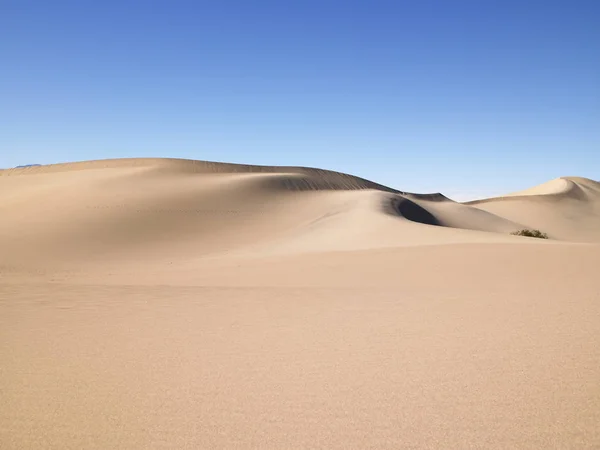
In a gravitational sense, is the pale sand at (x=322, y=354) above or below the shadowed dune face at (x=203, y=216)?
below

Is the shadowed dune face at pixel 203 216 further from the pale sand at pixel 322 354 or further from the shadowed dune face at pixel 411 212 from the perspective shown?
the pale sand at pixel 322 354

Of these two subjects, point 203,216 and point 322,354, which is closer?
point 322,354

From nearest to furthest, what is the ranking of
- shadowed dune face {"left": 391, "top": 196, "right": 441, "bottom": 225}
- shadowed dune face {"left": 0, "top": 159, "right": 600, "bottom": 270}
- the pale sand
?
1. the pale sand
2. shadowed dune face {"left": 0, "top": 159, "right": 600, "bottom": 270}
3. shadowed dune face {"left": 391, "top": 196, "right": 441, "bottom": 225}

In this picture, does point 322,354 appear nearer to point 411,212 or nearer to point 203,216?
point 203,216

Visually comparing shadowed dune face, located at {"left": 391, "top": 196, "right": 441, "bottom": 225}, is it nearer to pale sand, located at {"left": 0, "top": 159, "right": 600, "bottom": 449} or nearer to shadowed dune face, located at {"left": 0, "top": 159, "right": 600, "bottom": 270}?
A: shadowed dune face, located at {"left": 0, "top": 159, "right": 600, "bottom": 270}

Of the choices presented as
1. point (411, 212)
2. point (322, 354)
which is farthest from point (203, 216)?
point (322, 354)

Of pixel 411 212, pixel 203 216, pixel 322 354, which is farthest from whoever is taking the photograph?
pixel 411 212

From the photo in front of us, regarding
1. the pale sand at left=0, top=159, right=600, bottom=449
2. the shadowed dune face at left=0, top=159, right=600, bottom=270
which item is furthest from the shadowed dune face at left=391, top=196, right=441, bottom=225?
the pale sand at left=0, top=159, right=600, bottom=449

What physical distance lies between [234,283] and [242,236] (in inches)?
787

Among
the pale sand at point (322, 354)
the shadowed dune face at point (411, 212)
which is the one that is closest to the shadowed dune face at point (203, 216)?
the shadowed dune face at point (411, 212)

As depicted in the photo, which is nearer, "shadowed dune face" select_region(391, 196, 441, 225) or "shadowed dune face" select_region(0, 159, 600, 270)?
"shadowed dune face" select_region(0, 159, 600, 270)

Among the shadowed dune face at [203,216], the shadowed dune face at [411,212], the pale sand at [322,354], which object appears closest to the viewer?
the pale sand at [322,354]

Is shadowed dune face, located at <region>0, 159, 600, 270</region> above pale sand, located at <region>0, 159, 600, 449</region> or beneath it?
above

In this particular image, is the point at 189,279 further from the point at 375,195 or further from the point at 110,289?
the point at 375,195
